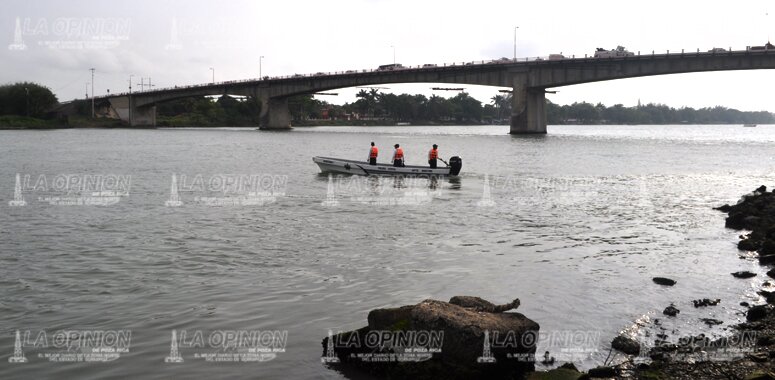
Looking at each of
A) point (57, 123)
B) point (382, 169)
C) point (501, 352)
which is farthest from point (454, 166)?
point (57, 123)

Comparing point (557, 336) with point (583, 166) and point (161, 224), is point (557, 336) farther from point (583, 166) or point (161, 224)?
point (583, 166)

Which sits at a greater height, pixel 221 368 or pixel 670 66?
pixel 670 66

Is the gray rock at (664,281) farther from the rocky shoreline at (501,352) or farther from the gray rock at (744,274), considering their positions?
the rocky shoreline at (501,352)

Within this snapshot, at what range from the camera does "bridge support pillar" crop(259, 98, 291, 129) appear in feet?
414

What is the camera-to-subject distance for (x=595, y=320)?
38.3 feet

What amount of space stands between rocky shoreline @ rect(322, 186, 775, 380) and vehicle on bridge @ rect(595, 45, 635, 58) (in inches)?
2968

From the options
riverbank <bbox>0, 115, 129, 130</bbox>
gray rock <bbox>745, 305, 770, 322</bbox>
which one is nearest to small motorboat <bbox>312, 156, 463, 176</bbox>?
gray rock <bbox>745, 305, 770, 322</bbox>

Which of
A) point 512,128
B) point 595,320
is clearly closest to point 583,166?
point 595,320

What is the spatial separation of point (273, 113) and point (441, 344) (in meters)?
122

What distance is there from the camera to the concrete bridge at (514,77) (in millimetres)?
74469

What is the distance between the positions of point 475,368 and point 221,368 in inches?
141

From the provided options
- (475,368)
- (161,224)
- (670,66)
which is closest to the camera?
(475,368)

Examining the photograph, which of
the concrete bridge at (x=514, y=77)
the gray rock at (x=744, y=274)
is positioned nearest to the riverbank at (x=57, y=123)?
the concrete bridge at (x=514, y=77)

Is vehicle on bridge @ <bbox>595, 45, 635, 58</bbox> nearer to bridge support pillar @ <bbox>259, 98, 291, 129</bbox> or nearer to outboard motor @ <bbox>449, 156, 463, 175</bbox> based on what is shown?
outboard motor @ <bbox>449, 156, 463, 175</bbox>
